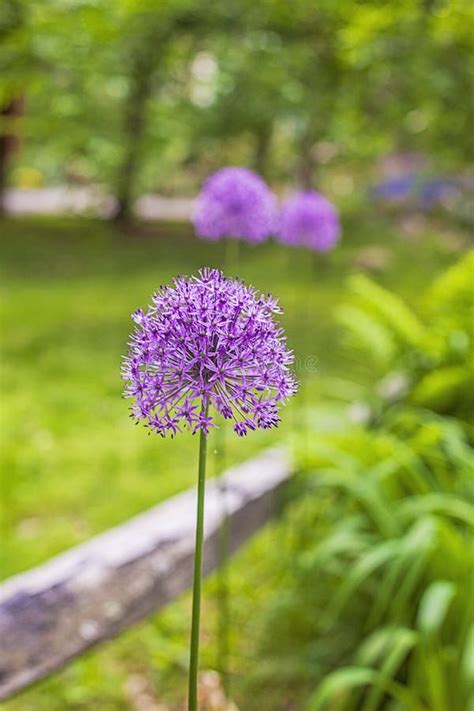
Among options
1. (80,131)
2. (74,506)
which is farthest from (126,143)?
(74,506)

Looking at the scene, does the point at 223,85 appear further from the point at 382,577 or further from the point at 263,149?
the point at 382,577

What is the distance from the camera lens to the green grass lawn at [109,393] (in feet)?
5.98

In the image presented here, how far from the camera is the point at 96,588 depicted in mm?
1266

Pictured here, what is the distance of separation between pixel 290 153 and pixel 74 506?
177 inches

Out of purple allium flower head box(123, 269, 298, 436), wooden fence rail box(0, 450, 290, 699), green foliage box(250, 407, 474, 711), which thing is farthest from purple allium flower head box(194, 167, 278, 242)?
purple allium flower head box(123, 269, 298, 436)

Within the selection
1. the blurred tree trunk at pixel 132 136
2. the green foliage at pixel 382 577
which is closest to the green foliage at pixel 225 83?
the blurred tree trunk at pixel 132 136

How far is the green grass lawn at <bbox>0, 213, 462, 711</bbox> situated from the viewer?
71.7 inches

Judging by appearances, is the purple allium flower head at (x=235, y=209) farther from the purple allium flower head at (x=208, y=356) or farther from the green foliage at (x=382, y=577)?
the purple allium flower head at (x=208, y=356)

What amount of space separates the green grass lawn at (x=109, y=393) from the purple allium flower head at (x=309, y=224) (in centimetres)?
29

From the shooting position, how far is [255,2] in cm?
314

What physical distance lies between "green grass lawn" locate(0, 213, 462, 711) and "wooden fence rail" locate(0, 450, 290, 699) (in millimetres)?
184

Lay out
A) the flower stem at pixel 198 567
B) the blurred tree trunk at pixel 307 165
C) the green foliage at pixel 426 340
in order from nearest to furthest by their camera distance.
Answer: the flower stem at pixel 198 567 → the green foliage at pixel 426 340 → the blurred tree trunk at pixel 307 165

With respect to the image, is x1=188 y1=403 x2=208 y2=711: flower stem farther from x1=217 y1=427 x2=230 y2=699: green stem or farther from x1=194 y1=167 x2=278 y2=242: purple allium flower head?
x1=194 y1=167 x2=278 y2=242: purple allium flower head

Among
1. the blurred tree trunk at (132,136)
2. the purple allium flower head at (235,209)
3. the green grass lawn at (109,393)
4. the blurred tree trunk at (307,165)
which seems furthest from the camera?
the blurred tree trunk at (307,165)
